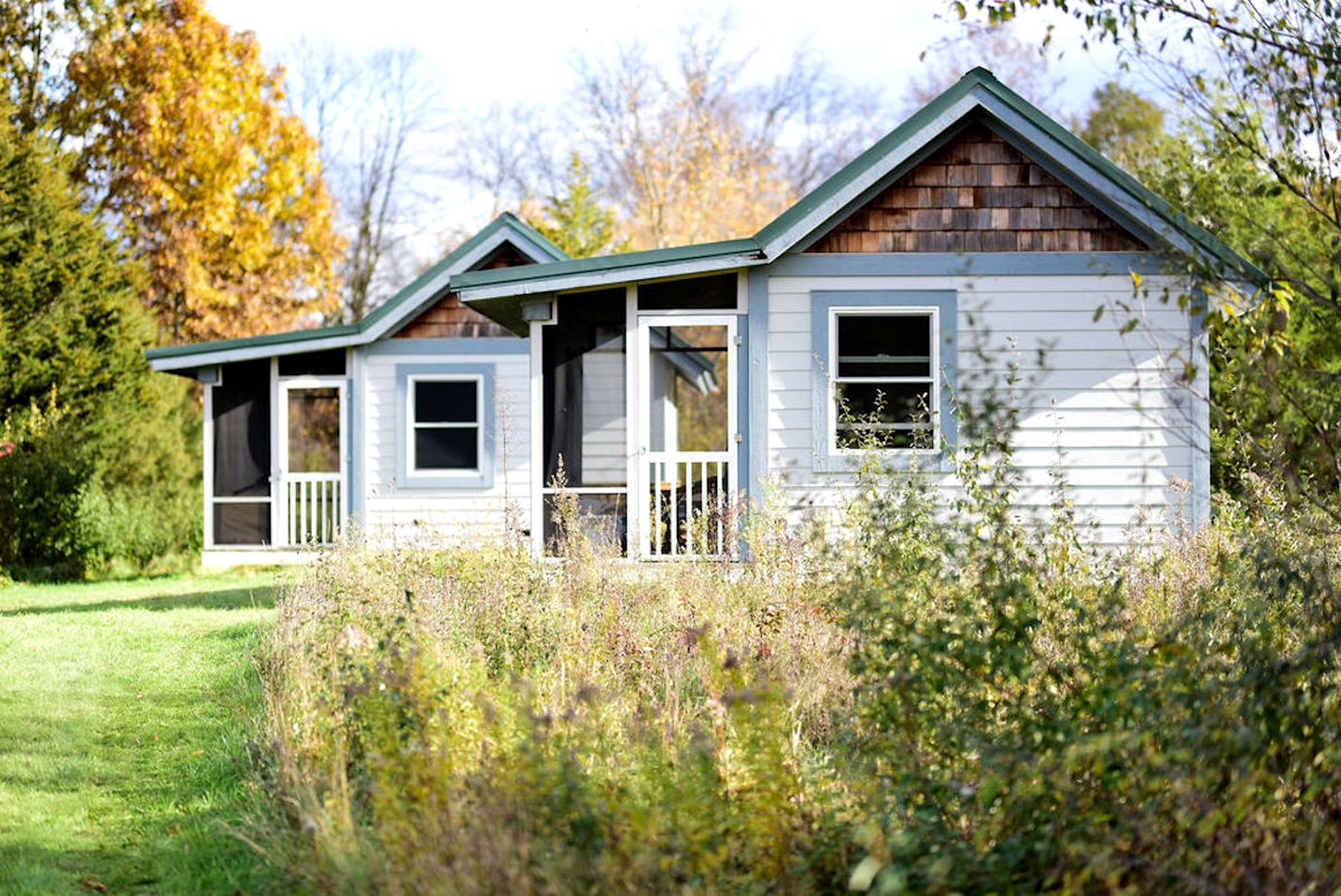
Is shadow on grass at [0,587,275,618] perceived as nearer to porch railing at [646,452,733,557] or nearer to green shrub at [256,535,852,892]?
porch railing at [646,452,733,557]

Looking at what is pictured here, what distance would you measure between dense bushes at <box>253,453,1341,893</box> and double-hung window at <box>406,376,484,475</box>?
11346 mm

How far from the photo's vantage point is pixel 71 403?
62.7ft

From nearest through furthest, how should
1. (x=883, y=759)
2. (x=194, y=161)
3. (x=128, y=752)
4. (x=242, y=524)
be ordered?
(x=883, y=759) → (x=128, y=752) → (x=242, y=524) → (x=194, y=161)

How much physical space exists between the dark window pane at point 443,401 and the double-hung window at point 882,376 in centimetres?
499

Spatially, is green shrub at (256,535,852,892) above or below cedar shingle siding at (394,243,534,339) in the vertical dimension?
below

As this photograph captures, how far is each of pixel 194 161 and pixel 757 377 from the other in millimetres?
16422

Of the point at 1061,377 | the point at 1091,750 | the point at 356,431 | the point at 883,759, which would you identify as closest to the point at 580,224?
the point at 356,431

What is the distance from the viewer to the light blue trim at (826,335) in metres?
11.6

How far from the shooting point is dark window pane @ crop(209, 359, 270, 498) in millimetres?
18188

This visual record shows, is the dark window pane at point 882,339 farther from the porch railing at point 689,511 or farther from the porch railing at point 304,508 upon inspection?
the porch railing at point 304,508

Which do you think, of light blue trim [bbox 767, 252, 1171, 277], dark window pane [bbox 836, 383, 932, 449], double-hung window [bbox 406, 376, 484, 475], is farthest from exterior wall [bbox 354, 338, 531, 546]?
light blue trim [bbox 767, 252, 1171, 277]

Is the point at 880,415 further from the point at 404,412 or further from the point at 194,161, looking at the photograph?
the point at 194,161

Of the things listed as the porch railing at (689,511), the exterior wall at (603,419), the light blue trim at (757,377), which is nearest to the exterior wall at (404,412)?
the exterior wall at (603,419)

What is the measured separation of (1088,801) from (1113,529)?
26.0ft
